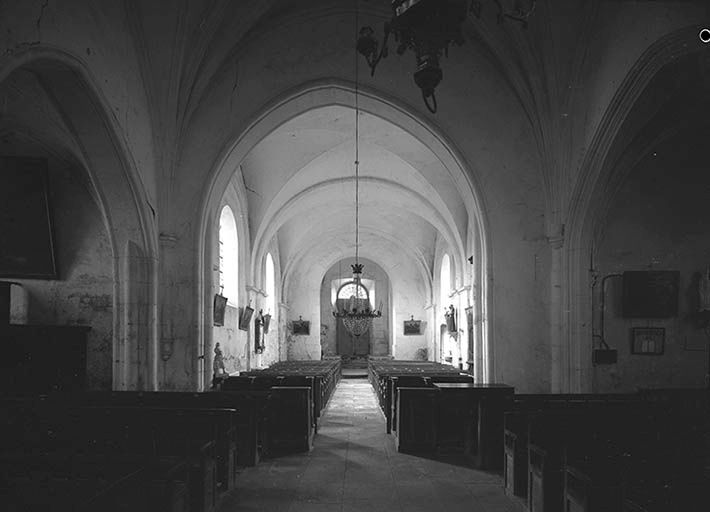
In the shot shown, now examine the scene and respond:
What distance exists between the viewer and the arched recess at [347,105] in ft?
38.5

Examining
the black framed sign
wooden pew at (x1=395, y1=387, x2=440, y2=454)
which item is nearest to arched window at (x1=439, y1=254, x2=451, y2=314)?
the black framed sign

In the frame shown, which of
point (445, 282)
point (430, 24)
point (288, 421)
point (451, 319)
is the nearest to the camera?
point (430, 24)

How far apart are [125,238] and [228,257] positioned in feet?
24.4

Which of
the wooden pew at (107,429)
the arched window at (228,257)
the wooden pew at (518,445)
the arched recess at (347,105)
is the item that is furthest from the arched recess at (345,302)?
the wooden pew at (107,429)

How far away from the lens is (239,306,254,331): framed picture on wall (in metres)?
19.0

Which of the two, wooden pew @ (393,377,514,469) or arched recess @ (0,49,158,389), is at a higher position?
arched recess @ (0,49,158,389)

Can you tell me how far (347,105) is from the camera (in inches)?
504

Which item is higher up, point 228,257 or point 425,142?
point 425,142

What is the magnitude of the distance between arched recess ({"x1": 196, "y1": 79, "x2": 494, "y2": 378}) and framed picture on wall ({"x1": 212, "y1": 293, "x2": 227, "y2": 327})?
10.7ft

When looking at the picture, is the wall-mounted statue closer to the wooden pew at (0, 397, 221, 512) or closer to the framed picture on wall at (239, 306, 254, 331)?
the framed picture on wall at (239, 306, 254, 331)

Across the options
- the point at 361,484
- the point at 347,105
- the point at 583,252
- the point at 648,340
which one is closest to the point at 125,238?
the point at 347,105

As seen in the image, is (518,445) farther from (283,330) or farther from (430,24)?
(283,330)

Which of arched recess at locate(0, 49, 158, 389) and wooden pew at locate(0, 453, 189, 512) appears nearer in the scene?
wooden pew at locate(0, 453, 189, 512)

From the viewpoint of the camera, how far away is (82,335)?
11.4 metres
